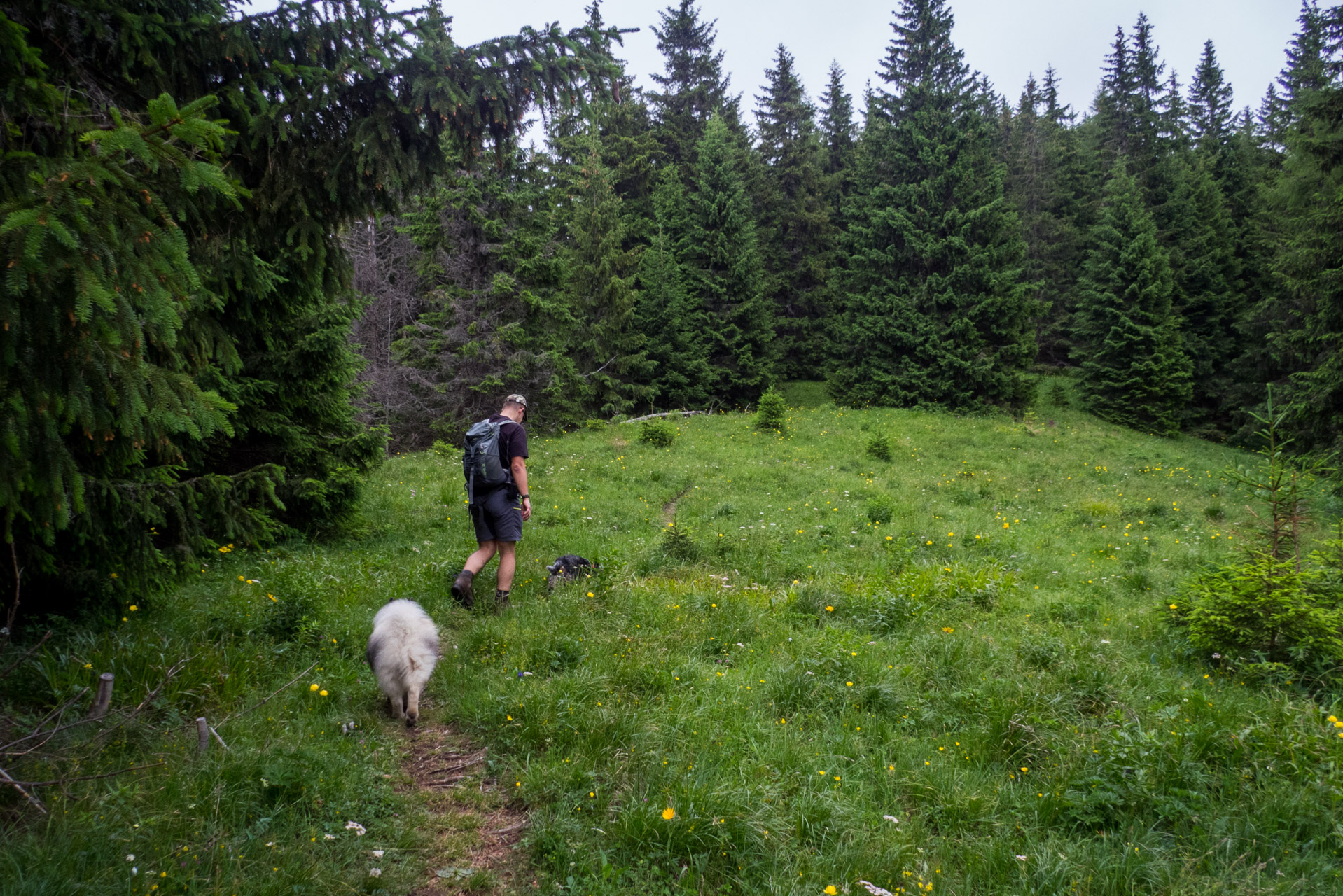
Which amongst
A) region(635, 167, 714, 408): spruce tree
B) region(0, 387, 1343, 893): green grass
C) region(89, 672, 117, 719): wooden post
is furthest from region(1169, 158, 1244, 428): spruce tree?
region(89, 672, 117, 719): wooden post

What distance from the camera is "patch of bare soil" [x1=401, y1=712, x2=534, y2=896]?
310cm

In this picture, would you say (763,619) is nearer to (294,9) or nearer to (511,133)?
(511,133)

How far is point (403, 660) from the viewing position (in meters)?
4.62

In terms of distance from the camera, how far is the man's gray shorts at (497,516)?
6.63m

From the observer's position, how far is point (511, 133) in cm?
454

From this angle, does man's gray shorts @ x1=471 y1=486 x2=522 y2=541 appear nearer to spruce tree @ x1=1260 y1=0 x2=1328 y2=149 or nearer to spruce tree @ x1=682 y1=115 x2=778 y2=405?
spruce tree @ x1=682 y1=115 x2=778 y2=405

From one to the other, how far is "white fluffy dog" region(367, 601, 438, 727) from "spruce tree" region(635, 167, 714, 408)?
75.3 feet

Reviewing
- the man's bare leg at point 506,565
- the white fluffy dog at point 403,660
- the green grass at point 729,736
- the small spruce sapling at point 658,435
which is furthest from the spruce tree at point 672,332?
the white fluffy dog at point 403,660

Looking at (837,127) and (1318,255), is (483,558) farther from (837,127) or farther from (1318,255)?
(837,127)

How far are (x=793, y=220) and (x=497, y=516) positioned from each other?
107 feet

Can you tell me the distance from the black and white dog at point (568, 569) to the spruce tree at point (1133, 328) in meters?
30.2

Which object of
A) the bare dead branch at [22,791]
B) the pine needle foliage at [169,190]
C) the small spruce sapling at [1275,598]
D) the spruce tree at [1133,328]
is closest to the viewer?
the pine needle foliage at [169,190]

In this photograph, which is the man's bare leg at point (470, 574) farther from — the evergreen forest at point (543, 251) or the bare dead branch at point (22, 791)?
the bare dead branch at point (22, 791)

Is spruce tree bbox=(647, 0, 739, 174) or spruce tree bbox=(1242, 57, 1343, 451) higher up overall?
spruce tree bbox=(647, 0, 739, 174)
